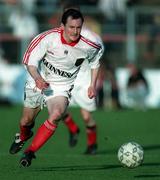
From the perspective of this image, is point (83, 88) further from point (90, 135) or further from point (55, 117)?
point (55, 117)

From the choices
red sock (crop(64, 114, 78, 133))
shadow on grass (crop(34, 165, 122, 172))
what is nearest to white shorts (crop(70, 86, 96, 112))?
red sock (crop(64, 114, 78, 133))

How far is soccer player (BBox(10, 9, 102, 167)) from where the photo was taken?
10945 mm

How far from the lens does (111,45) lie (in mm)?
27484

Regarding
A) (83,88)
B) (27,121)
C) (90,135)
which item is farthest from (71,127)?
(27,121)

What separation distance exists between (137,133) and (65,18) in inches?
331

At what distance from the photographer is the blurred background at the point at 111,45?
87.1 feet

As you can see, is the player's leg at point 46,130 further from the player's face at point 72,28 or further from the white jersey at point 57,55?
the player's face at point 72,28

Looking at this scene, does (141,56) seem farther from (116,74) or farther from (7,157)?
(7,157)

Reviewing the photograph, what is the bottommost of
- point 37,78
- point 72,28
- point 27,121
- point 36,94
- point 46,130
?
point 27,121


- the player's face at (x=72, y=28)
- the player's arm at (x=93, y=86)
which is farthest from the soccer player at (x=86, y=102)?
the player's face at (x=72, y=28)

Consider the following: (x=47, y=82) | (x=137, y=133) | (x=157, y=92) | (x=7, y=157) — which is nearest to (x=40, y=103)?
(x=47, y=82)

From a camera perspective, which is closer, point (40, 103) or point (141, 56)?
point (40, 103)

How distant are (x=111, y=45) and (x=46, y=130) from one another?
55.2ft

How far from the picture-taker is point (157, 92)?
26.6m
